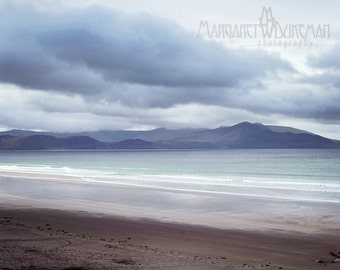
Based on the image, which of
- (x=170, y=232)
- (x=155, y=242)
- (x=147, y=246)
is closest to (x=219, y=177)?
(x=170, y=232)

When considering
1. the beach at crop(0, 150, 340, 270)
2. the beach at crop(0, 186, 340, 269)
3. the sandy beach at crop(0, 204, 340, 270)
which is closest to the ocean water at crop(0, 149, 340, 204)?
the beach at crop(0, 150, 340, 270)

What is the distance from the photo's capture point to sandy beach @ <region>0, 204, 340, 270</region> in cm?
1033

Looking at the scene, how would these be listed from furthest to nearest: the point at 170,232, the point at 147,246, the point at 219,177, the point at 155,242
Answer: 1. the point at 219,177
2. the point at 170,232
3. the point at 155,242
4. the point at 147,246

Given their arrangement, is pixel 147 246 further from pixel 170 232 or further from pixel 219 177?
pixel 219 177

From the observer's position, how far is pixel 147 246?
12914 millimetres

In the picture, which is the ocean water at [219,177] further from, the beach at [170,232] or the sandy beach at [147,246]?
the sandy beach at [147,246]

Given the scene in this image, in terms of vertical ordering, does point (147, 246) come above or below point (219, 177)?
below

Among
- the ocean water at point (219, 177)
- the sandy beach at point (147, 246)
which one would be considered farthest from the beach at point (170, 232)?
the ocean water at point (219, 177)

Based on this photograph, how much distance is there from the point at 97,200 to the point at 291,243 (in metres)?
14.8

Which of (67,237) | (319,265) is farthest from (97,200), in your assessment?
(319,265)

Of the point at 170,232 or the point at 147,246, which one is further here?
the point at 170,232

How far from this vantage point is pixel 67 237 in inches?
528

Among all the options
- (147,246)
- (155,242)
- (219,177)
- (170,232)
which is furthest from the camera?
(219,177)

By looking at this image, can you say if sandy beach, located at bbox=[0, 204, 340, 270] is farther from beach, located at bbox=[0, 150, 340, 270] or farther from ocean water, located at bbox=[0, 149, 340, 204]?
ocean water, located at bbox=[0, 149, 340, 204]
